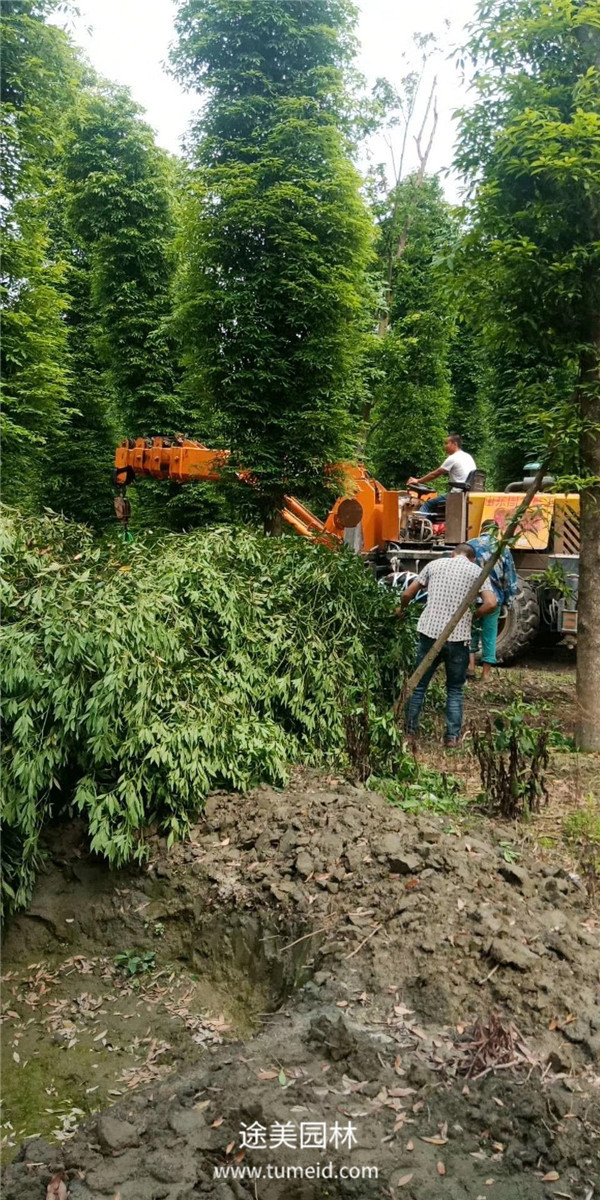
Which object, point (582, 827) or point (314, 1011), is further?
→ point (582, 827)

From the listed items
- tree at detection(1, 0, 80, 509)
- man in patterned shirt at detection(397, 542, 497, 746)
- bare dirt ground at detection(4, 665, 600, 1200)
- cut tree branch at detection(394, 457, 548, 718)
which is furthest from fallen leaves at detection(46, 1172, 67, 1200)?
tree at detection(1, 0, 80, 509)

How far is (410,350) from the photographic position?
17.6 meters

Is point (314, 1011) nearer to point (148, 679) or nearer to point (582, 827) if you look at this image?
point (148, 679)

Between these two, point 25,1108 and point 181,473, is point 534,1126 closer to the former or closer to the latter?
point 25,1108

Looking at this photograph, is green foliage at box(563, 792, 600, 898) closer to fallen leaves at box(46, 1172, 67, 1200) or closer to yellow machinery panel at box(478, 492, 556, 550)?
fallen leaves at box(46, 1172, 67, 1200)

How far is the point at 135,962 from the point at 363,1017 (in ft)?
4.35

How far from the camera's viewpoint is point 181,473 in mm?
10672

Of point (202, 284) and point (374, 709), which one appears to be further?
point (202, 284)

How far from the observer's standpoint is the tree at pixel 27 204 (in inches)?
336

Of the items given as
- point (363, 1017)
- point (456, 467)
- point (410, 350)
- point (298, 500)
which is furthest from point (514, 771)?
point (410, 350)

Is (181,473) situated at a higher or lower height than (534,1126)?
higher

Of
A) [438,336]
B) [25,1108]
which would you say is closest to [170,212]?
[438,336]

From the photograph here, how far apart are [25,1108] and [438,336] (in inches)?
662

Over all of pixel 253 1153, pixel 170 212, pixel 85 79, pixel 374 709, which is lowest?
pixel 253 1153
